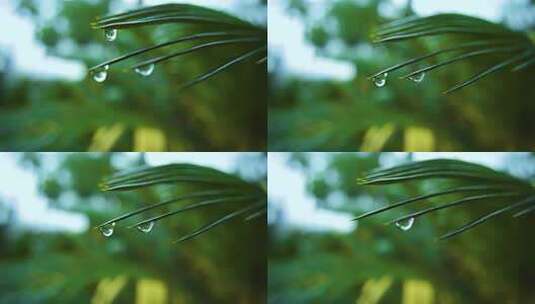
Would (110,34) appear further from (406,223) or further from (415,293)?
(415,293)

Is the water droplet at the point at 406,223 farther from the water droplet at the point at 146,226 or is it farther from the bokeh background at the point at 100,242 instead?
the water droplet at the point at 146,226

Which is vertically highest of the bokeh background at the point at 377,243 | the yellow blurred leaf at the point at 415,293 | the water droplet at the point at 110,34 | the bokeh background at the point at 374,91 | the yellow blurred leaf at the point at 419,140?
the water droplet at the point at 110,34

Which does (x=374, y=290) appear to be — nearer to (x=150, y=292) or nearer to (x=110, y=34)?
(x=150, y=292)

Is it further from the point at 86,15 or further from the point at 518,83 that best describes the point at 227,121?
the point at 518,83

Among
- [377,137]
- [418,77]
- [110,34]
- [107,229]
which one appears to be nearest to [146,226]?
[107,229]

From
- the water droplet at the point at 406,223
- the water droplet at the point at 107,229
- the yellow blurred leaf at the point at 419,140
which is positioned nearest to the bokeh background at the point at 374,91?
the yellow blurred leaf at the point at 419,140

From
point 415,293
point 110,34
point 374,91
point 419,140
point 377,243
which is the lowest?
point 415,293

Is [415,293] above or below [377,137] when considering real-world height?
below
